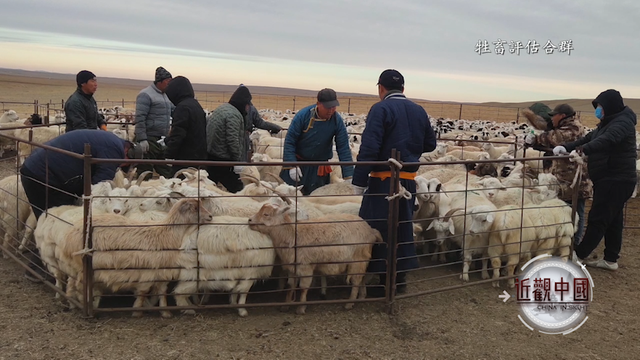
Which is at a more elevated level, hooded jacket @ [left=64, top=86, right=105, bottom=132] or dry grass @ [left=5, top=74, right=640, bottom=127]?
dry grass @ [left=5, top=74, right=640, bottom=127]

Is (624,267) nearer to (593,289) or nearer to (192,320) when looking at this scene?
(593,289)

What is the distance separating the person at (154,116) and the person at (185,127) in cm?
81

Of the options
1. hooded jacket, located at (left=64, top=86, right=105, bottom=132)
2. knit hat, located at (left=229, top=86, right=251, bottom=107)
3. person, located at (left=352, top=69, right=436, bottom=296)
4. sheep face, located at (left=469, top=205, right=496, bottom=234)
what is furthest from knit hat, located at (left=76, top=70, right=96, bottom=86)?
sheep face, located at (left=469, top=205, right=496, bottom=234)

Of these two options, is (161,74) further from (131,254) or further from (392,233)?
(392,233)

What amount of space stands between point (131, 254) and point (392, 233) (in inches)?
88.3

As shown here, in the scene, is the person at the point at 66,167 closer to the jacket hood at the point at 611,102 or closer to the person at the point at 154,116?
the person at the point at 154,116

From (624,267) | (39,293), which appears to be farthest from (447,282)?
(39,293)

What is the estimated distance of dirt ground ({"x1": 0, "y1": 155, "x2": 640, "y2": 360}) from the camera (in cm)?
400

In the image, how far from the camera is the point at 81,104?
7152 millimetres

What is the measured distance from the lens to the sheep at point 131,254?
4418 millimetres

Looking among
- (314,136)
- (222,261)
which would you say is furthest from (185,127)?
(222,261)

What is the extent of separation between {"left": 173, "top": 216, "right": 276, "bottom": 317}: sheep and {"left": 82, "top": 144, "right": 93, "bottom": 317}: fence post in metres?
0.68

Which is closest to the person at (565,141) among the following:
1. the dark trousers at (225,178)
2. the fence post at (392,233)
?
the fence post at (392,233)

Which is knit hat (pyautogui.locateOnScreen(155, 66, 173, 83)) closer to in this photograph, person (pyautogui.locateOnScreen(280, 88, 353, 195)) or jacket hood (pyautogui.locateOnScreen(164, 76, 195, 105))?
jacket hood (pyautogui.locateOnScreen(164, 76, 195, 105))
